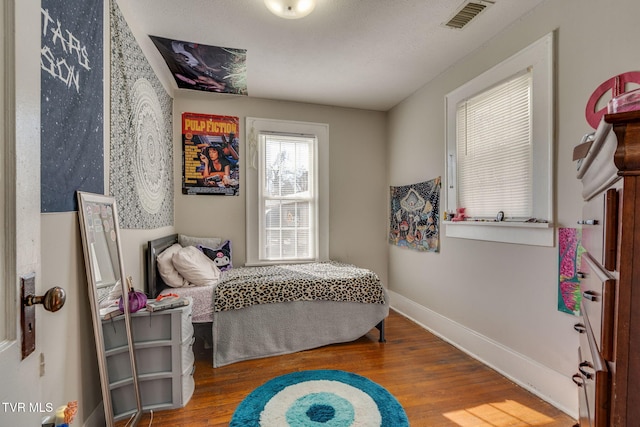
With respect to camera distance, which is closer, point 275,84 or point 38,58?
point 38,58

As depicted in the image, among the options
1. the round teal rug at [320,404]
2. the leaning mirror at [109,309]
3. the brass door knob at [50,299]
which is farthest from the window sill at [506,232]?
the leaning mirror at [109,309]

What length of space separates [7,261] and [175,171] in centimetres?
308

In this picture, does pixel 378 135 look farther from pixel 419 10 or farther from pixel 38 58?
pixel 38 58

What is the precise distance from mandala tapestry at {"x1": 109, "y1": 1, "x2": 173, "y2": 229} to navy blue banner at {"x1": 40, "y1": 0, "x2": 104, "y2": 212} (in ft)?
0.65

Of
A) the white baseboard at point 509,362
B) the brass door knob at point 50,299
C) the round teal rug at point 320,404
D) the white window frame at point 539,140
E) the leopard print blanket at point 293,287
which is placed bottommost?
the round teal rug at point 320,404

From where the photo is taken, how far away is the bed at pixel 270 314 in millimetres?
2492

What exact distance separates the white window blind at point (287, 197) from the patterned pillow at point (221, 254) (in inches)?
16.8

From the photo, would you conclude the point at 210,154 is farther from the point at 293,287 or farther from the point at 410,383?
the point at 410,383

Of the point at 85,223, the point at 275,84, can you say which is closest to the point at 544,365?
the point at 85,223

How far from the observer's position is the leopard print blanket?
2543mm

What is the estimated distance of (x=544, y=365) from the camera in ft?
6.57

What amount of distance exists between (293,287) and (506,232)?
177cm

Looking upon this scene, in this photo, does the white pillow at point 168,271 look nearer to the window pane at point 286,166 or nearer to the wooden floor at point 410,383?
the wooden floor at point 410,383

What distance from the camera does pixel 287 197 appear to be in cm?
385
